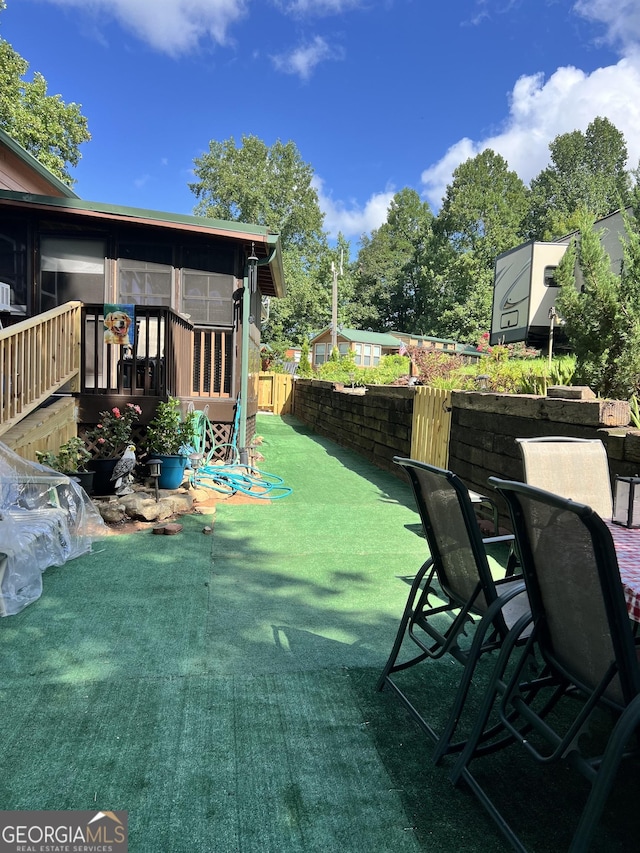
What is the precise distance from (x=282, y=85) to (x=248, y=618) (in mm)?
29852

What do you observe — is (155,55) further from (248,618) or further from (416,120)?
(248,618)

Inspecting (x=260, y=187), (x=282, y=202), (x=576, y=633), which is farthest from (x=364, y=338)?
(x=576, y=633)

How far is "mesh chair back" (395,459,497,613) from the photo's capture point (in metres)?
1.69

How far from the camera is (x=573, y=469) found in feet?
9.30

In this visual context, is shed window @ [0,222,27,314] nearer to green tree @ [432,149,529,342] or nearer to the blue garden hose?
the blue garden hose

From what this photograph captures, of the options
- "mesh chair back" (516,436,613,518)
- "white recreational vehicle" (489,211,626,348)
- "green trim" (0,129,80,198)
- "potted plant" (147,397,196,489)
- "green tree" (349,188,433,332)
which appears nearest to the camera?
"mesh chair back" (516,436,613,518)

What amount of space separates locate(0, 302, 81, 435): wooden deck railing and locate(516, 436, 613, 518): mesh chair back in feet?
12.9

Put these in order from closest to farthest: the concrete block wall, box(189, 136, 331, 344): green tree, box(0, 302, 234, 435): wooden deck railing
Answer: box(0, 302, 234, 435): wooden deck railing
the concrete block wall
box(189, 136, 331, 344): green tree

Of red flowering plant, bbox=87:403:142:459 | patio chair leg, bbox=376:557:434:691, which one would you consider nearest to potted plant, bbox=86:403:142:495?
red flowering plant, bbox=87:403:142:459

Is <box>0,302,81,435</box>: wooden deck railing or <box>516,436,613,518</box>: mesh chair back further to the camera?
<box>0,302,81,435</box>: wooden deck railing

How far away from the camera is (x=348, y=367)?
17.5 metres

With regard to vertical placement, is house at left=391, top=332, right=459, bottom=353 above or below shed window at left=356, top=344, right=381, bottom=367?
above

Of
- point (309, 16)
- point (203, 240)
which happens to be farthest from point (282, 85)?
point (203, 240)

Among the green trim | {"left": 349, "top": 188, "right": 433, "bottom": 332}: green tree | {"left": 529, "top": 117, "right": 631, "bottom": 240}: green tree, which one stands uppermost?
{"left": 529, "top": 117, "right": 631, "bottom": 240}: green tree
